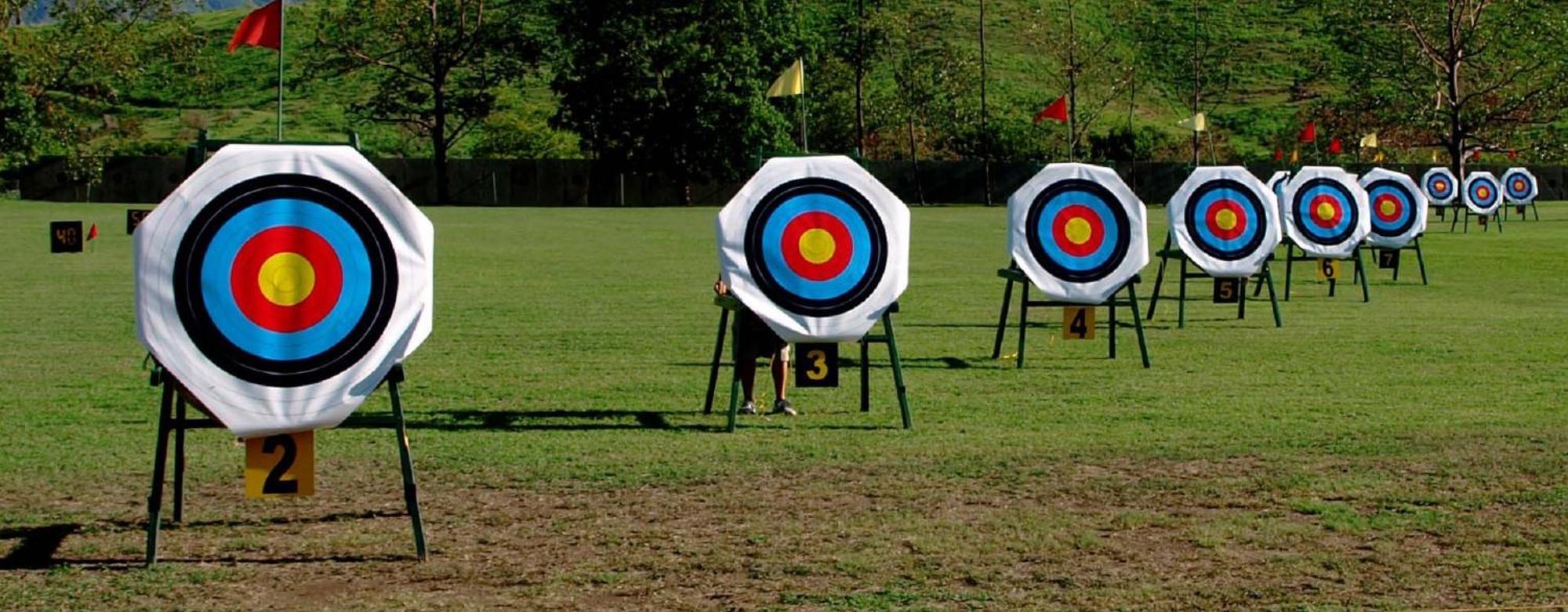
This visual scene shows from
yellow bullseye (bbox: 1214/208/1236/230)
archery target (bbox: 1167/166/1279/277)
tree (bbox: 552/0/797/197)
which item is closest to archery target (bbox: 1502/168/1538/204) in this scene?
tree (bbox: 552/0/797/197)

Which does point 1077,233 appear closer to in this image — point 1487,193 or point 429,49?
point 1487,193

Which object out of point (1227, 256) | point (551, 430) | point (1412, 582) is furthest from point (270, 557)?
point (1227, 256)

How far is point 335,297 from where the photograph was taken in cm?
699

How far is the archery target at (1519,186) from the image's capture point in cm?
5238

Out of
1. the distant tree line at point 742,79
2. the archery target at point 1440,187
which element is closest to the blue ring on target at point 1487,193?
the archery target at point 1440,187

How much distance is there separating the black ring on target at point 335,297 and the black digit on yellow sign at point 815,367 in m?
3.44

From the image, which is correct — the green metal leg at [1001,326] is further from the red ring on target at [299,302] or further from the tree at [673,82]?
the tree at [673,82]

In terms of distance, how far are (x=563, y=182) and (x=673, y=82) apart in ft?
23.2

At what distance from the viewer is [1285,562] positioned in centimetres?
671

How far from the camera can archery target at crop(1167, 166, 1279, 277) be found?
1766 cm

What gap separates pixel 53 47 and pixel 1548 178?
223ft

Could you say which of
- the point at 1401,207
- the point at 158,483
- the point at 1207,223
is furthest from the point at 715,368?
the point at 1401,207

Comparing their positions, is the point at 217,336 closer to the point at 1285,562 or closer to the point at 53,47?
the point at 1285,562

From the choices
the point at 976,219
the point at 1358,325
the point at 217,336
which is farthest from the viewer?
the point at 976,219
